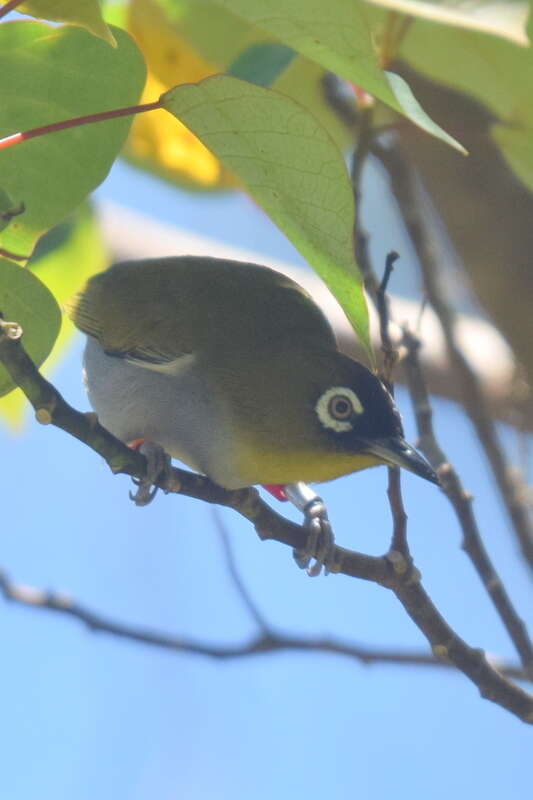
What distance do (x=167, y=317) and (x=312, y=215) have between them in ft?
5.03

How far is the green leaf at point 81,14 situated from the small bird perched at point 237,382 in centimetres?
119

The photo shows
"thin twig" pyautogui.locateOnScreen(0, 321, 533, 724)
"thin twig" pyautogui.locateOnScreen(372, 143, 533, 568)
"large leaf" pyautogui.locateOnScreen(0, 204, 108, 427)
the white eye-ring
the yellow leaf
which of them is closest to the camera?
"thin twig" pyautogui.locateOnScreen(0, 321, 533, 724)

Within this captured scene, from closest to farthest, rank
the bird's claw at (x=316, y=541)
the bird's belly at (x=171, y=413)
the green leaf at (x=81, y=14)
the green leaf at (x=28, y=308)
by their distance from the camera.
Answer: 1. the green leaf at (x=81, y=14)
2. the green leaf at (x=28, y=308)
3. the bird's claw at (x=316, y=541)
4. the bird's belly at (x=171, y=413)

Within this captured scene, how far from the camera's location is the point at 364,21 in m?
1.76

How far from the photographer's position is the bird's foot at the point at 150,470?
2320 millimetres

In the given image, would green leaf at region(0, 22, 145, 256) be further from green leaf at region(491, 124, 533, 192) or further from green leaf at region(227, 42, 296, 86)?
green leaf at region(491, 124, 533, 192)

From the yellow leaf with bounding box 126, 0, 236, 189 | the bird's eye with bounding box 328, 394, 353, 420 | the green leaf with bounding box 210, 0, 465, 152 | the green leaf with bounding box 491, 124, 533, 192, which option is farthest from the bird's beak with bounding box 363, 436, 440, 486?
the yellow leaf with bounding box 126, 0, 236, 189

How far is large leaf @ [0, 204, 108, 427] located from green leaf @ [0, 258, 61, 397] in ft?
4.45

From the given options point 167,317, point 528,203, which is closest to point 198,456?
point 167,317

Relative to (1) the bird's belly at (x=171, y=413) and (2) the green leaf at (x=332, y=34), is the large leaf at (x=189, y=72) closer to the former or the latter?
(1) the bird's belly at (x=171, y=413)

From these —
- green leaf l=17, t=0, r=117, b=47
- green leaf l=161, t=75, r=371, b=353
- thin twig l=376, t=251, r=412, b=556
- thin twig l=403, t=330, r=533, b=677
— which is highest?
green leaf l=17, t=0, r=117, b=47

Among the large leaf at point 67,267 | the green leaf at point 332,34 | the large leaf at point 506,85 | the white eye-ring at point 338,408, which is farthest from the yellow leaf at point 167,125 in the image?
the green leaf at point 332,34

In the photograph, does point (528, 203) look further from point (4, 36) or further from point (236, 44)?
point (4, 36)

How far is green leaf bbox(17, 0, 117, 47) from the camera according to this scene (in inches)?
71.9
